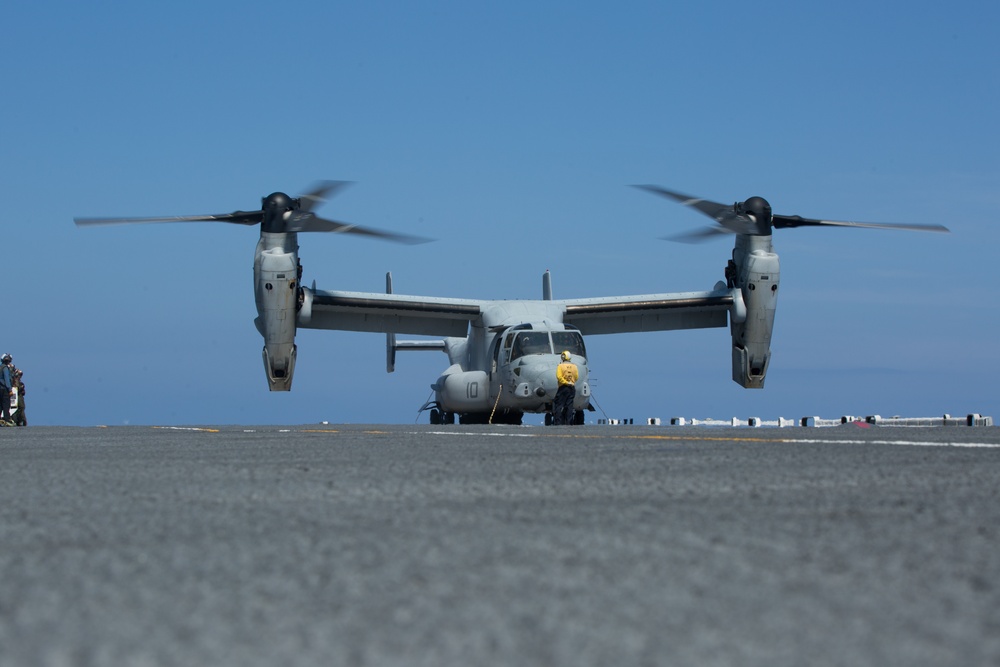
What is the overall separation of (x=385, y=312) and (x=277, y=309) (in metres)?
4.66

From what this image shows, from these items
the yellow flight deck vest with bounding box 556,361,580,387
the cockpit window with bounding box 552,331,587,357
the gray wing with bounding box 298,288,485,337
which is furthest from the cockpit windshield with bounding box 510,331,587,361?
the gray wing with bounding box 298,288,485,337

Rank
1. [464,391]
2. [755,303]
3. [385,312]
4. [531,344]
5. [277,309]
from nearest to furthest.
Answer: [531,344] < [277,309] < [755,303] < [464,391] < [385,312]

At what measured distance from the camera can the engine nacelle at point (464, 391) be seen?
27.9 meters

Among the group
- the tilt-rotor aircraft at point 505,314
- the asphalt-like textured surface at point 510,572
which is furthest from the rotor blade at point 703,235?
the asphalt-like textured surface at point 510,572

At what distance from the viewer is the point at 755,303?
27219 mm

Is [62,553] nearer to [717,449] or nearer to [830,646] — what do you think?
[830,646]

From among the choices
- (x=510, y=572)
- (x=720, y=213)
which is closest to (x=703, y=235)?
(x=720, y=213)

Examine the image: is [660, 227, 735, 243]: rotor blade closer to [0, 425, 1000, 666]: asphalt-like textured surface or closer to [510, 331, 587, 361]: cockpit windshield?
[510, 331, 587, 361]: cockpit windshield

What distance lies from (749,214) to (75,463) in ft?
71.9

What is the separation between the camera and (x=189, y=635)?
1.79 meters

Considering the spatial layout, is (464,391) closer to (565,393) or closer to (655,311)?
(655,311)

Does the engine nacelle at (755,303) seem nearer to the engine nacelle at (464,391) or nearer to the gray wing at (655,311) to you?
the gray wing at (655,311)

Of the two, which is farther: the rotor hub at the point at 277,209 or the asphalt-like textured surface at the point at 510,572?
the rotor hub at the point at 277,209

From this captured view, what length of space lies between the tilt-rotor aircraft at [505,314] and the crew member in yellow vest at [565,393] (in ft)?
7.59
